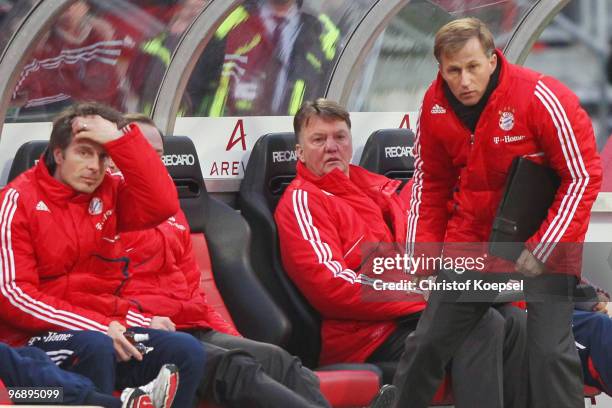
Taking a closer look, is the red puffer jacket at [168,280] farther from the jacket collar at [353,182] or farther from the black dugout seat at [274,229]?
the jacket collar at [353,182]

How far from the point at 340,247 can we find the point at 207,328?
2.82 feet

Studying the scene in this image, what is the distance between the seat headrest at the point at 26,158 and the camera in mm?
6484

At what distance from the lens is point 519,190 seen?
5426 mm

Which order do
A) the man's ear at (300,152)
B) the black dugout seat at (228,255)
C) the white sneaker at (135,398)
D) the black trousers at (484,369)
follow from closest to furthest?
the white sneaker at (135,398) < the black trousers at (484,369) < the black dugout seat at (228,255) < the man's ear at (300,152)

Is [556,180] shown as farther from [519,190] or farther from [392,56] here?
[392,56]

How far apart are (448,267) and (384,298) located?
0.96m

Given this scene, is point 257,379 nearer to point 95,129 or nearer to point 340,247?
point 95,129

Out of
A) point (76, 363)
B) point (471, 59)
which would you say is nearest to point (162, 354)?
point (76, 363)

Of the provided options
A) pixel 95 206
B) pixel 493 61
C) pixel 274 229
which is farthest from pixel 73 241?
pixel 493 61

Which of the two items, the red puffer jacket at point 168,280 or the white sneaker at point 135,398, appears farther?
the red puffer jacket at point 168,280

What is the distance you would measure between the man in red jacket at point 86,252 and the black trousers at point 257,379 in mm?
164

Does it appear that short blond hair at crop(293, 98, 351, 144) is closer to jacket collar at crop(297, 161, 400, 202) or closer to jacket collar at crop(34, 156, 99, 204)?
jacket collar at crop(297, 161, 400, 202)

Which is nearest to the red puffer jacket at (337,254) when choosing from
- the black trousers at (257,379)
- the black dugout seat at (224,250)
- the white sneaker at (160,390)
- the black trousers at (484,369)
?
the black dugout seat at (224,250)

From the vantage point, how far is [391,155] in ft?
25.6
